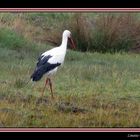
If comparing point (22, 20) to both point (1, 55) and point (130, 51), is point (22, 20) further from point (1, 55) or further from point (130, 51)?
point (130, 51)

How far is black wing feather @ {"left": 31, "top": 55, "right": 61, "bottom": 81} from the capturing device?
709 centimetres

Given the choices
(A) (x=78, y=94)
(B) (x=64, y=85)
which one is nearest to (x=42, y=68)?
(B) (x=64, y=85)

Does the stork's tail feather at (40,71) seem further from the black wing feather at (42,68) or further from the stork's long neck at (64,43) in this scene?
the stork's long neck at (64,43)

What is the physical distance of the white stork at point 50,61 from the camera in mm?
7094

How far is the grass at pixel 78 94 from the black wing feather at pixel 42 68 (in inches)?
2.7

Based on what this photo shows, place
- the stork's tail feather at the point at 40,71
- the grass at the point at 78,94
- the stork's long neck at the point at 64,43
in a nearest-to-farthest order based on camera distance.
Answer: the grass at the point at 78,94
the stork's tail feather at the point at 40,71
the stork's long neck at the point at 64,43

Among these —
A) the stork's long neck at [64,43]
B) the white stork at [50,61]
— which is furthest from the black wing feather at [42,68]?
the stork's long neck at [64,43]

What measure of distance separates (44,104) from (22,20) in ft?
2.58

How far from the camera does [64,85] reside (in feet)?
23.6

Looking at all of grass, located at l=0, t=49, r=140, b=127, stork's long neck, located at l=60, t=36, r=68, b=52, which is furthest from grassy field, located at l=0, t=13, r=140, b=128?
stork's long neck, located at l=60, t=36, r=68, b=52

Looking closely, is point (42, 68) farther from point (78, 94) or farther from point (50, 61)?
point (78, 94)

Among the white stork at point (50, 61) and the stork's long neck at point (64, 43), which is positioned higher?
the stork's long neck at point (64, 43)

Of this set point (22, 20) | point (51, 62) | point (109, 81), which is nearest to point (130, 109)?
point (109, 81)

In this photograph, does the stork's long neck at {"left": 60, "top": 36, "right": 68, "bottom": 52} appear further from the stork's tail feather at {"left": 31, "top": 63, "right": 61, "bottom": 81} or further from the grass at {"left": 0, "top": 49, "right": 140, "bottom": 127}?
the stork's tail feather at {"left": 31, "top": 63, "right": 61, "bottom": 81}
